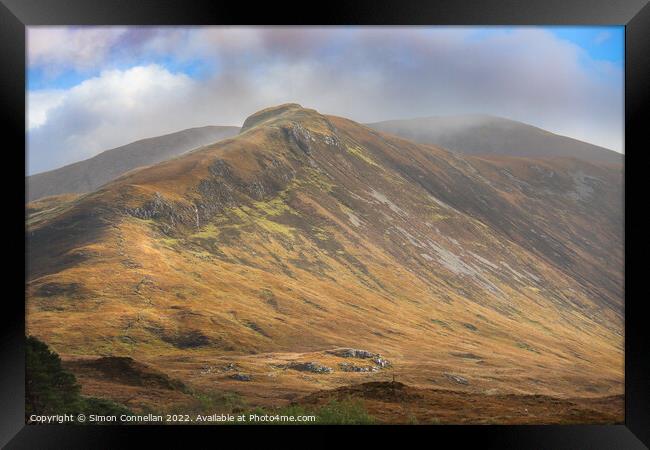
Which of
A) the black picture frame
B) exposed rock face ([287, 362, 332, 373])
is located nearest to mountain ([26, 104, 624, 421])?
exposed rock face ([287, 362, 332, 373])

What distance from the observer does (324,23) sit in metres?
16.0

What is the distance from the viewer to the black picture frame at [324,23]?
15.3 m

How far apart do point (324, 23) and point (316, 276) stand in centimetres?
8904

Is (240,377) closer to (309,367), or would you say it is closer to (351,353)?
(309,367)

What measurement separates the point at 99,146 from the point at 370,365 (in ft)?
396

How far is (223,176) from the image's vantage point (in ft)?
382

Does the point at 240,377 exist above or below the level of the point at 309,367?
above

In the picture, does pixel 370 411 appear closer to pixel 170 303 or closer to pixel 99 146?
pixel 170 303

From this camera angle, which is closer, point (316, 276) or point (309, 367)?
point (309, 367)

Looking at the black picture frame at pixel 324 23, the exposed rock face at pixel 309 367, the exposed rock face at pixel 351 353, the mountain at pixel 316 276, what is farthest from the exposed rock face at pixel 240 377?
the black picture frame at pixel 324 23

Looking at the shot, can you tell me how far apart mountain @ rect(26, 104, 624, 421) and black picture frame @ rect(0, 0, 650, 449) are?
81.3 ft

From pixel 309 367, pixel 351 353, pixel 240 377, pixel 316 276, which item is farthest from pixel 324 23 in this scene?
pixel 316 276

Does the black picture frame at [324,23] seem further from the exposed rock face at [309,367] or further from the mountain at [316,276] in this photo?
the exposed rock face at [309,367]

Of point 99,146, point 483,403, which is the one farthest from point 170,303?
point 99,146
